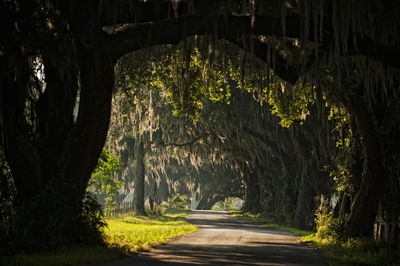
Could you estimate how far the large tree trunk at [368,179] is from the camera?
602 inches

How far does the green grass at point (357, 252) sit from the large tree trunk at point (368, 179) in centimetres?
69

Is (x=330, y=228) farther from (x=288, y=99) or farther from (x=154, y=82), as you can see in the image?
(x=154, y=82)

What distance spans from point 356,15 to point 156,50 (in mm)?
7270

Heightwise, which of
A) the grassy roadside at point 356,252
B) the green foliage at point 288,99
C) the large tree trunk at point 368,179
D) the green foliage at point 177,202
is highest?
the green foliage at point 288,99

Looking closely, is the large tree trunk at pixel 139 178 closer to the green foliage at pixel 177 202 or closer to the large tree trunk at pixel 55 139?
the large tree trunk at pixel 55 139

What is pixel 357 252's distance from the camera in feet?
44.6

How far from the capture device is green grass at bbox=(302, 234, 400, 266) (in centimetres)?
1176

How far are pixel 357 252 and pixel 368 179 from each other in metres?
3.12

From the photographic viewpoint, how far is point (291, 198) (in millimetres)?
35750

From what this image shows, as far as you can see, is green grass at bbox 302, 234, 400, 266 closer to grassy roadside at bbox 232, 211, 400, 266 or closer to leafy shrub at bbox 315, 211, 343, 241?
grassy roadside at bbox 232, 211, 400, 266

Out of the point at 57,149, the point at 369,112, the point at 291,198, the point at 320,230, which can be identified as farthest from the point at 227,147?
the point at 57,149

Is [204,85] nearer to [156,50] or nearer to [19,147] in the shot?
[156,50]

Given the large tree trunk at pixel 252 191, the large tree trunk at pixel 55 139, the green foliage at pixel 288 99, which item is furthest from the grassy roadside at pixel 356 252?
the large tree trunk at pixel 252 191

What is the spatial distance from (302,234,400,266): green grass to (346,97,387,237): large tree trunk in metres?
0.69
